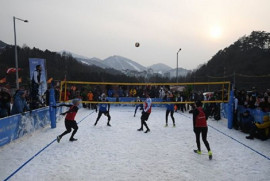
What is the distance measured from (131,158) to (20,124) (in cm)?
479

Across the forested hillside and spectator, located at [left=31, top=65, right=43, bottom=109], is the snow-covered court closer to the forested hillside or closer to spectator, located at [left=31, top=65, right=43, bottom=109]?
spectator, located at [left=31, top=65, right=43, bottom=109]

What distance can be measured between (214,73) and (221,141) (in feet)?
154

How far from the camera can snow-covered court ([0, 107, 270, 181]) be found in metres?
5.23

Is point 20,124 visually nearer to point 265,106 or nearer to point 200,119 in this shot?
point 200,119

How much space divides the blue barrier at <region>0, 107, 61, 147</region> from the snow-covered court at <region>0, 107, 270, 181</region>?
254 mm

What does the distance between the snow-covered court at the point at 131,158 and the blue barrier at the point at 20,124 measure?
0.25 meters

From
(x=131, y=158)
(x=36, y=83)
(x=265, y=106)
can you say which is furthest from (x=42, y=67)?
(x=265, y=106)

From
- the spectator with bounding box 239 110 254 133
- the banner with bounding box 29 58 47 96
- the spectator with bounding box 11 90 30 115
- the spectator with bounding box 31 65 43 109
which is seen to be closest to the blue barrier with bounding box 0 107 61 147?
the spectator with bounding box 11 90 30 115

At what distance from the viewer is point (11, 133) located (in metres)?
8.09

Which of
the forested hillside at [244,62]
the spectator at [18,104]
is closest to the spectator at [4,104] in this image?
the spectator at [18,104]

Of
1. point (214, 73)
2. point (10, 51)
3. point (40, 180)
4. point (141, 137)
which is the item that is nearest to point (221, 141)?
point (141, 137)

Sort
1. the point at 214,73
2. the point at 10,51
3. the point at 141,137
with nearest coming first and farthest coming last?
the point at 141,137 → the point at 214,73 → the point at 10,51

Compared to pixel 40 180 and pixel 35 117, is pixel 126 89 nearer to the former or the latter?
pixel 35 117

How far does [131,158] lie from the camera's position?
6512 millimetres
